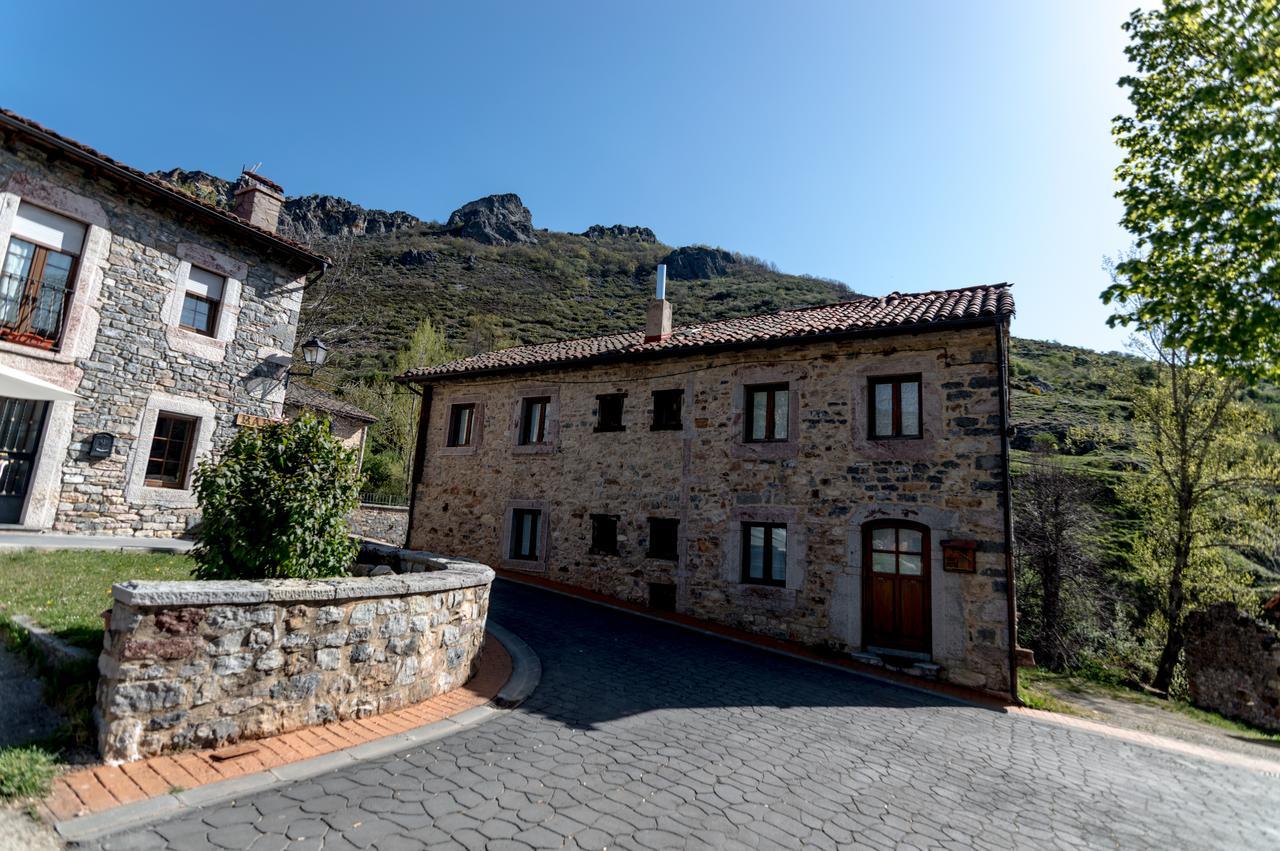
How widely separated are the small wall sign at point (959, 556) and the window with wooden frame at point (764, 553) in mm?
2756

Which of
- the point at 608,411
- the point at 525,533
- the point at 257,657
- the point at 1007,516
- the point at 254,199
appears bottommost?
the point at 257,657

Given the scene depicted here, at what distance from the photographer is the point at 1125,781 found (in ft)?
19.2

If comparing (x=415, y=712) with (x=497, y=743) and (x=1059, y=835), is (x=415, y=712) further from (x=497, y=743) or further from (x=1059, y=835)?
(x=1059, y=835)

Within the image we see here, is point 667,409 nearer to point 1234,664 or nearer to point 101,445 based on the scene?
point 101,445

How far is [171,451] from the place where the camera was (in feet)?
36.3

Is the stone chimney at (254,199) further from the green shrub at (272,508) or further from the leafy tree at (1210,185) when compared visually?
the leafy tree at (1210,185)

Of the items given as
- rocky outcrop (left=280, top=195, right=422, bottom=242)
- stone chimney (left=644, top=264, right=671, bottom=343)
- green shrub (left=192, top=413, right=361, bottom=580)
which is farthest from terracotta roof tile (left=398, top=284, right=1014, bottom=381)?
rocky outcrop (left=280, top=195, right=422, bottom=242)

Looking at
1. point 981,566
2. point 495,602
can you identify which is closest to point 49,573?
point 495,602

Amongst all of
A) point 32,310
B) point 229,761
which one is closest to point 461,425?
point 32,310

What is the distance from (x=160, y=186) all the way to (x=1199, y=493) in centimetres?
2355

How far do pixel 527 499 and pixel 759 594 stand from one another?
6232mm

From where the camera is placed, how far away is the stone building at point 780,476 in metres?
9.60

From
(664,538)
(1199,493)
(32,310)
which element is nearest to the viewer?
(32,310)

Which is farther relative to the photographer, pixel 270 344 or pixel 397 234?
pixel 397 234
